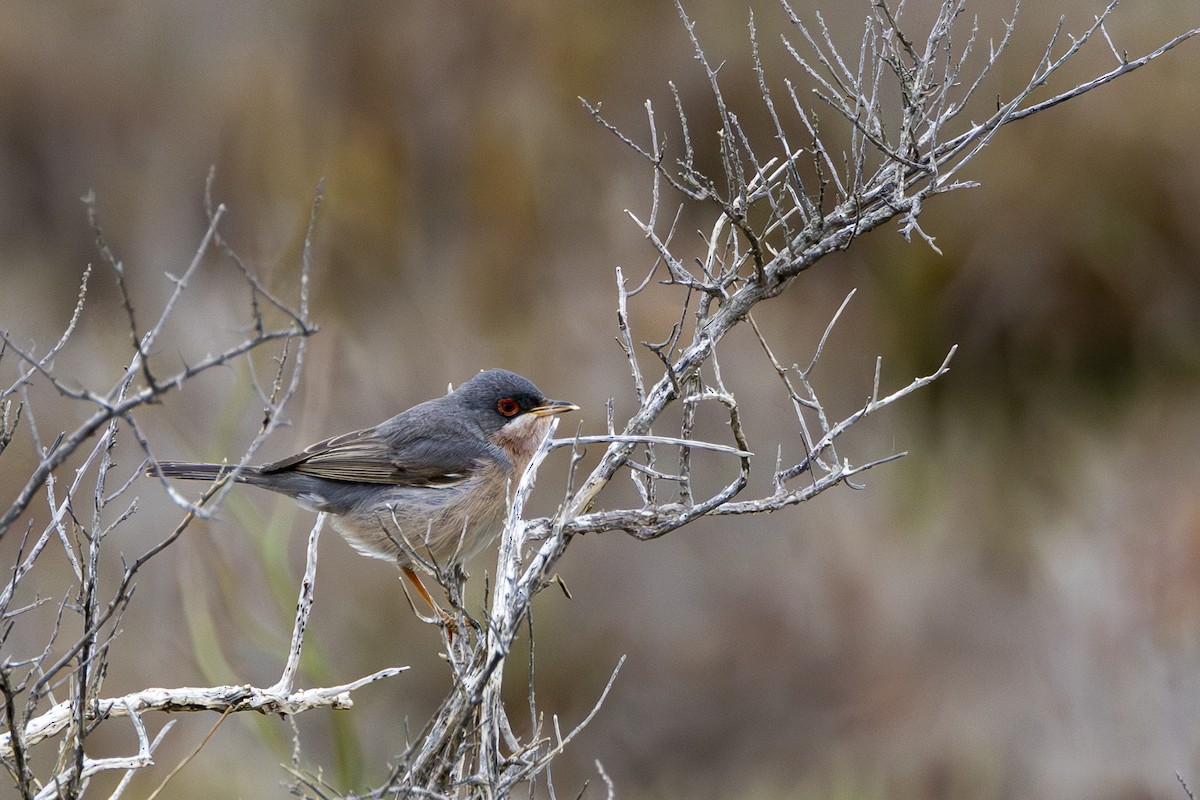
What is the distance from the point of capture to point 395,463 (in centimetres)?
559

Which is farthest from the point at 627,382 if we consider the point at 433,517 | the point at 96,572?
the point at 96,572

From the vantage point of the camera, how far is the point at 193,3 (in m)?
10.0

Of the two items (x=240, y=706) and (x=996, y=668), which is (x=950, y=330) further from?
(x=240, y=706)

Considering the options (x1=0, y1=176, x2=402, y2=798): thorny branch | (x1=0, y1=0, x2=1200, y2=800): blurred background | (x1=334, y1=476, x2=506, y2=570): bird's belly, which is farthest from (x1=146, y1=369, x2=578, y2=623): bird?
(x1=0, y1=0, x2=1200, y2=800): blurred background

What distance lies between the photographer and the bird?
538cm

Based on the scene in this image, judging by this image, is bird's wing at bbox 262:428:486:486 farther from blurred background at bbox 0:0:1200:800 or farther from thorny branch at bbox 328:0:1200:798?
blurred background at bbox 0:0:1200:800

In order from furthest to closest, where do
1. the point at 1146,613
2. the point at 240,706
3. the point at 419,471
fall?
1. the point at 1146,613
2. the point at 419,471
3. the point at 240,706

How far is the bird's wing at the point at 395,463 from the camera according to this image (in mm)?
5465

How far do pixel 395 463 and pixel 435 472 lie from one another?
0.73ft

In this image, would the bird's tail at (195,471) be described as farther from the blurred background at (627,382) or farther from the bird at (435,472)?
the blurred background at (627,382)

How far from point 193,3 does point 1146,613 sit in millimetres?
9868

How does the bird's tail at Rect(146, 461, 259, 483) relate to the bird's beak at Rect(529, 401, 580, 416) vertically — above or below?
above

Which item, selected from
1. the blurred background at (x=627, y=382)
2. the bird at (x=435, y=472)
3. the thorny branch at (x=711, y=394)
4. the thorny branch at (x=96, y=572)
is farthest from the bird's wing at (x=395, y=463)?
the blurred background at (x=627, y=382)

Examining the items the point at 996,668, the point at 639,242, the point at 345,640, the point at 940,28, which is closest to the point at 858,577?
the point at 996,668
